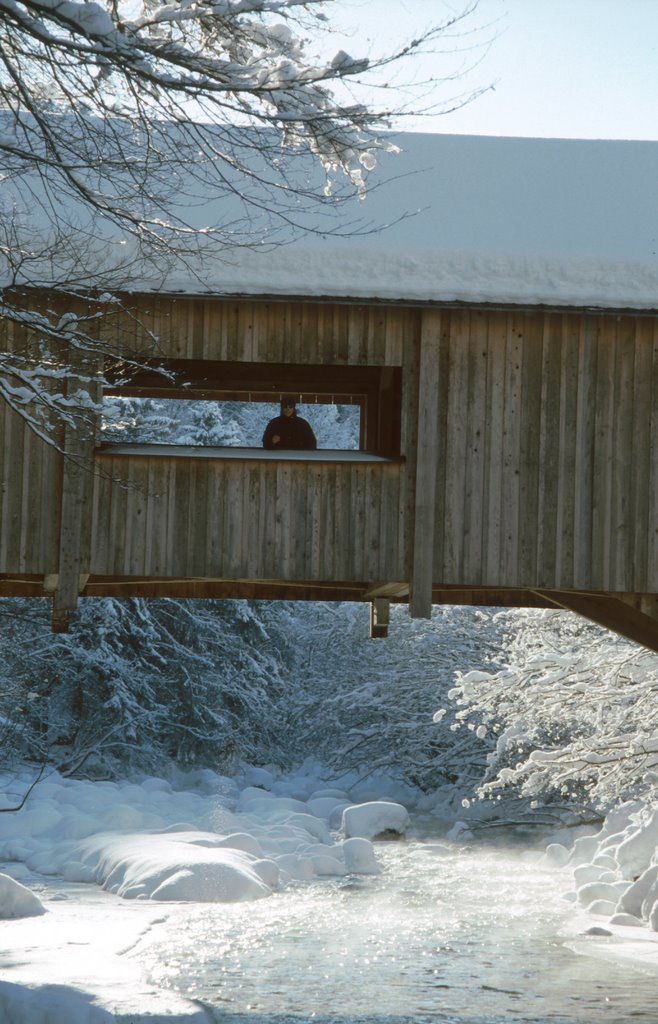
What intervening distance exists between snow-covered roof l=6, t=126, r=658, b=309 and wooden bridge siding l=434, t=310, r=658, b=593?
403 millimetres

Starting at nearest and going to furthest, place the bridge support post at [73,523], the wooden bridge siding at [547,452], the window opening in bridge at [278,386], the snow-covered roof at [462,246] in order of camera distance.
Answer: the snow-covered roof at [462,246], the bridge support post at [73,523], the wooden bridge siding at [547,452], the window opening in bridge at [278,386]

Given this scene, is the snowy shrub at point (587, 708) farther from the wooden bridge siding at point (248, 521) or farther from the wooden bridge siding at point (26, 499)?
the wooden bridge siding at point (26, 499)

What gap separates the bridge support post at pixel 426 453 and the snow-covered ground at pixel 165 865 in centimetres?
362

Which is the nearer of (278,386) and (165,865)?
(278,386)

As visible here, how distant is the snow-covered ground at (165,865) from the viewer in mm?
10055

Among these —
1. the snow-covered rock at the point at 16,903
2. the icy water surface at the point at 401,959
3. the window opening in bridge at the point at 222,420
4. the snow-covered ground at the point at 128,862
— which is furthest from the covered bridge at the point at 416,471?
the window opening in bridge at the point at 222,420

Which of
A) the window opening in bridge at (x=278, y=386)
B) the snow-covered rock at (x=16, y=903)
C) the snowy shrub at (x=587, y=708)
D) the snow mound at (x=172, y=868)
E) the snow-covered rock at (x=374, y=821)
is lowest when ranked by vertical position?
the snow-covered rock at (x=374, y=821)

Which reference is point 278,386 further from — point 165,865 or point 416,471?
point 165,865

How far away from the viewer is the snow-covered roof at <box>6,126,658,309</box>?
859 cm

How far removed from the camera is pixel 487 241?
898 cm

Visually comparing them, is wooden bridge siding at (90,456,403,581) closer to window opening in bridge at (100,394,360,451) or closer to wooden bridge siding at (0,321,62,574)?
wooden bridge siding at (0,321,62,574)

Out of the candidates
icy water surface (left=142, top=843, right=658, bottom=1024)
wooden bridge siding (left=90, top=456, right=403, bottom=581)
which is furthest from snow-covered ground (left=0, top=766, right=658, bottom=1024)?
wooden bridge siding (left=90, top=456, right=403, bottom=581)

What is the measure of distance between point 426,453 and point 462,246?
4.78ft

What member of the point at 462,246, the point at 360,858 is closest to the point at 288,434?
the point at 462,246
